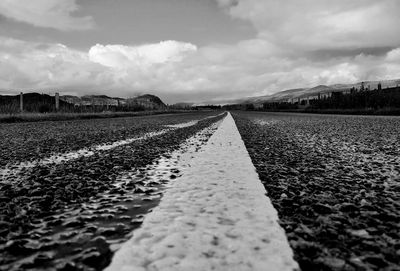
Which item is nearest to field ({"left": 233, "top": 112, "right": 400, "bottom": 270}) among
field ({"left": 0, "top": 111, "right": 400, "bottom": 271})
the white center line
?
field ({"left": 0, "top": 111, "right": 400, "bottom": 271})

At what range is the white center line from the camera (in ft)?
4.65

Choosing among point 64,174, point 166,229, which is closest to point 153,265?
point 166,229

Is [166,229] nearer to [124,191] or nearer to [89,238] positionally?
[89,238]

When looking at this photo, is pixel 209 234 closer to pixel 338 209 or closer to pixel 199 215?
pixel 199 215

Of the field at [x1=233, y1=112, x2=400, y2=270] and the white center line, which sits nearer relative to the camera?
the white center line

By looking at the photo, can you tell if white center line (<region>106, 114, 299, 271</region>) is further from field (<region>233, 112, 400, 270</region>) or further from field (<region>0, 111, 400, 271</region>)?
field (<region>233, 112, 400, 270</region>)

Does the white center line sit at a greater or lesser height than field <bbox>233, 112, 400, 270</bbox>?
greater

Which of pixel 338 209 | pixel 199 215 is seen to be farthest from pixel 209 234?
pixel 338 209

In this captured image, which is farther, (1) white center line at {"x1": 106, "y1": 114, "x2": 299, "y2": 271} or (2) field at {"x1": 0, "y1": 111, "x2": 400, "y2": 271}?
(2) field at {"x1": 0, "y1": 111, "x2": 400, "y2": 271}

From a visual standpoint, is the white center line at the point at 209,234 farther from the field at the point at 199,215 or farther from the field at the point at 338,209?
the field at the point at 338,209

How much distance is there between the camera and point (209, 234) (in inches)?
68.9

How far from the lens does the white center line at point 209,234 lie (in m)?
1.42

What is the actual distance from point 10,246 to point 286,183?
Result: 7.93 feet

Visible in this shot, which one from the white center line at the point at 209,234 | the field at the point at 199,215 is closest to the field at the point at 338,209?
the field at the point at 199,215
